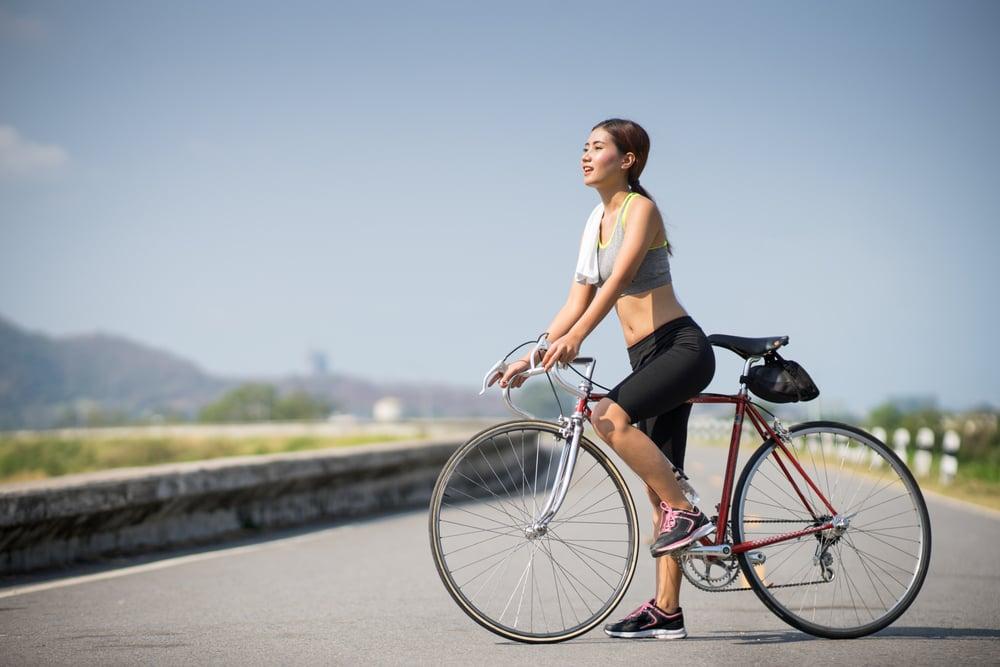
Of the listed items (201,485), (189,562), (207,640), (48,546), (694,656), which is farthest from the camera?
(201,485)

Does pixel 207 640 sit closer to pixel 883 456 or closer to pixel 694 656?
pixel 694 656

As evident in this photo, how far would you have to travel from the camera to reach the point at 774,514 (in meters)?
5.54

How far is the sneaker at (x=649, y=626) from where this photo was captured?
17.0ft

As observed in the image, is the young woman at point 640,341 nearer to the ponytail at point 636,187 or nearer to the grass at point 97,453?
the ponytail at point 636,187

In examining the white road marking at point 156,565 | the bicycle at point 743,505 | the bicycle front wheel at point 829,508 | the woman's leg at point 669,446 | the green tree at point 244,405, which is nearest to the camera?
the bicycle at point 743,505

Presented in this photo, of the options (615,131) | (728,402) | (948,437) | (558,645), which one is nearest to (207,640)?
(558,645)

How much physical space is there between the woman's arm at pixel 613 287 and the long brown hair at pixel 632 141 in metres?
0.25

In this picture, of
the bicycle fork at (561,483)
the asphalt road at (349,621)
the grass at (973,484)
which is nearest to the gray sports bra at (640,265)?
the bicycle fork at (561,483)

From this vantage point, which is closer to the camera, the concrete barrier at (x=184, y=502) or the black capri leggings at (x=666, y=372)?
the black capri leggings at (x=666, y=372)

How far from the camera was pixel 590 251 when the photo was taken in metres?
5.10

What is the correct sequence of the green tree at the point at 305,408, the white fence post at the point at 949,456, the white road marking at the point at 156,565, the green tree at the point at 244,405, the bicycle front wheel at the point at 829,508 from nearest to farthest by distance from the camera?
the bicycle front wheel at the point at 829,508, the white road marking at the point at 156,565, the white fence post at the point at 949,456, the green tree at the point at 244,405, the green tree at the point at 305,408

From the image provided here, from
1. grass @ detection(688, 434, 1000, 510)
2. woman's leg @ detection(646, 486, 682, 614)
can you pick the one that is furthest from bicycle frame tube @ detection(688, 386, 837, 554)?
grass @ detection(688, 434, 1000, 510)

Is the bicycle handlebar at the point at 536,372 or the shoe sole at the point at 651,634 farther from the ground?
the bicycle handlebar at the point at 536,372

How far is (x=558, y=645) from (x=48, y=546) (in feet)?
13.0
